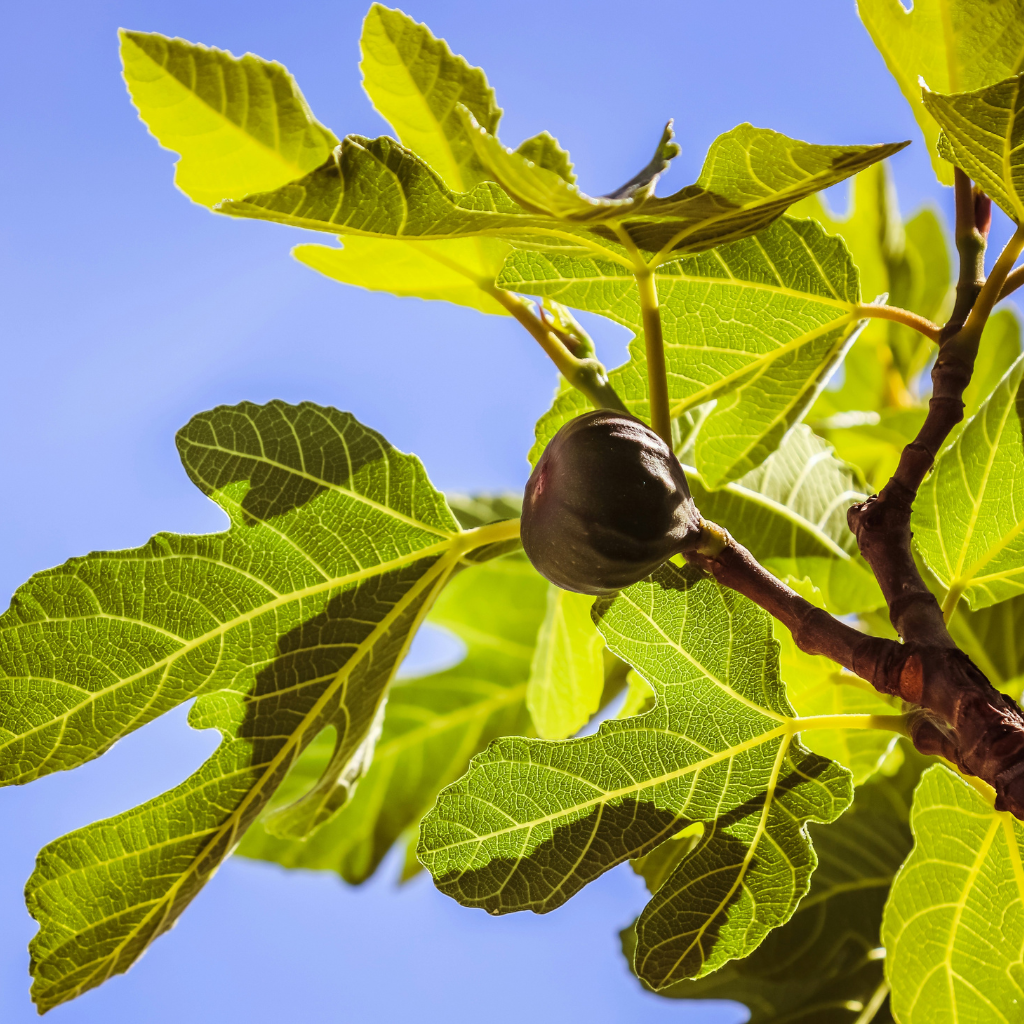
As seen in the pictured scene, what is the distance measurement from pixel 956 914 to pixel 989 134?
31.4 inches

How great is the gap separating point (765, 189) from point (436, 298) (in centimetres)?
52

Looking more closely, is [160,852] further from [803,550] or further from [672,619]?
[803,550]

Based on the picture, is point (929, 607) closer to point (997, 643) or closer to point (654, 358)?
point (654, 358)

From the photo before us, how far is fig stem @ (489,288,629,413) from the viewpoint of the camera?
1015mm

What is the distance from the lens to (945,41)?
1011 millimetres

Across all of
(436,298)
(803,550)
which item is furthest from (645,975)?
(436,298)

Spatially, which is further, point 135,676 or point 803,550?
point 803,550

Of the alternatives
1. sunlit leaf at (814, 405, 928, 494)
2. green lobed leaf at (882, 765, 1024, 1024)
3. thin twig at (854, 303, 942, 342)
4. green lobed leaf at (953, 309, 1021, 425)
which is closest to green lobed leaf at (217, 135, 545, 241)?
thin twig at (854, 303, 942, 342)

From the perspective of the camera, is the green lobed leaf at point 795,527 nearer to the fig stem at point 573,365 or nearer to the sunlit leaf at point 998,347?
the fig stem at point 573,365

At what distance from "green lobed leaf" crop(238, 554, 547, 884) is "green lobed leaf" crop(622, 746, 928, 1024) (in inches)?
26.1

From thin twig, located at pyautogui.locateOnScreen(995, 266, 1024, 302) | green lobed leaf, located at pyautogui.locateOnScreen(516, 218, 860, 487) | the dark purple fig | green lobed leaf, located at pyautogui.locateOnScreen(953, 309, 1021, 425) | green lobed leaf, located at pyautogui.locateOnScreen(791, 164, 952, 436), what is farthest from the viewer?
green lobed leaf, located at pyautogui.locateOnScreen(791, 164, 952, 436)

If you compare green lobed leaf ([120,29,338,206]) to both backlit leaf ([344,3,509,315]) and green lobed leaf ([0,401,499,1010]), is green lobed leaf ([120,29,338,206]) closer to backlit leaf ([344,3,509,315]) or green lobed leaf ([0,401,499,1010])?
backlit leaf ([344,3,509,315])

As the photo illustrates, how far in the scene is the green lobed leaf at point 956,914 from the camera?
971 millimetres

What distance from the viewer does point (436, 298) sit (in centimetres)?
125
